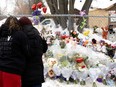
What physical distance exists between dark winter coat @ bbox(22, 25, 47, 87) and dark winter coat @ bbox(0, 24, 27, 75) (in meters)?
0.12

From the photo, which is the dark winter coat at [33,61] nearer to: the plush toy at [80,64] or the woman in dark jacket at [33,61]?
the woman in dark jacket at [33,61]

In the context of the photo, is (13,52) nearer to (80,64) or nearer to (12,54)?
(12,54)

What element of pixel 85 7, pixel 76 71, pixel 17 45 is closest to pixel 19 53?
pixel 17 45

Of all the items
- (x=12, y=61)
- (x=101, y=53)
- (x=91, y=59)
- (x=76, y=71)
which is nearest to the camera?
(x=12, y=61)

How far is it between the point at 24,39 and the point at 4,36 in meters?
0.28

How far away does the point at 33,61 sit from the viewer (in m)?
4.46

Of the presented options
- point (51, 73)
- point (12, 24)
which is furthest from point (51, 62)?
point (12, 24)

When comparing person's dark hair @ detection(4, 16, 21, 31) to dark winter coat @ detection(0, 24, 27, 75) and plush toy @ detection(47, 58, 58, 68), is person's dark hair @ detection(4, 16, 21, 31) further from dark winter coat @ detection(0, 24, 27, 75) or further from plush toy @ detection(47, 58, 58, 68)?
plush toy @ detection(47, 58, 58, 68)

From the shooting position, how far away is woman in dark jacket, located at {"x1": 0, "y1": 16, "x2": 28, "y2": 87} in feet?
13.9

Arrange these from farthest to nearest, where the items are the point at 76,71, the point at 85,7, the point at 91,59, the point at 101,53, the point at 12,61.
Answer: the point at 85,7 → the point at 101,53 → the point at 91,59 → the point at 76,71 → the point at 12,61

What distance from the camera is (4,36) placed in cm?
440

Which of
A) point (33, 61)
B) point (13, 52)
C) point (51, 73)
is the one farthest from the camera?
point (51, 73)

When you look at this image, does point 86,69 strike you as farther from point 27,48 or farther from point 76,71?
point 27,48

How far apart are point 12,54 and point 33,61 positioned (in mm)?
326
